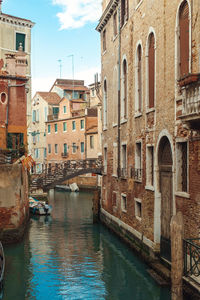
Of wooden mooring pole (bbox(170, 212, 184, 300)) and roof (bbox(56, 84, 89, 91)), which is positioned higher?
roof (bbox(56, 84, 89, 91))

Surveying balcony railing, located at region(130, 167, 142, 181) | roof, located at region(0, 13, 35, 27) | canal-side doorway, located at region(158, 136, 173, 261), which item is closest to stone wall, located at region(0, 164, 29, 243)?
balcony railing, located at region(130, 167, 142, 181)

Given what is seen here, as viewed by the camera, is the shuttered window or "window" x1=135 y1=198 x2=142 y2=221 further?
the shuttered window

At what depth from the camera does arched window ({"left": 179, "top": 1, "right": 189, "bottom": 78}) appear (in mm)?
11164

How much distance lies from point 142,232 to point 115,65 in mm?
8470

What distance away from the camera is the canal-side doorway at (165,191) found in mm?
12547

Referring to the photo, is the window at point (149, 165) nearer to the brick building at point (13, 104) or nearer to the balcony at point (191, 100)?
the balcony at point (191, 100)

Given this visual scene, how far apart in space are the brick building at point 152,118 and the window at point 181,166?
3cm

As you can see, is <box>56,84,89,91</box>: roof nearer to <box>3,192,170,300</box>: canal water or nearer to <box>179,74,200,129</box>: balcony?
<box>3,192,170,300</box>: canal water

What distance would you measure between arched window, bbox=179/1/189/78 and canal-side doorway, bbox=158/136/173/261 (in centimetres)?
234

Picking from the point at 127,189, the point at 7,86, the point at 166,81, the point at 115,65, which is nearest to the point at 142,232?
the point at 127,189

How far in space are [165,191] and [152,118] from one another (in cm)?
254

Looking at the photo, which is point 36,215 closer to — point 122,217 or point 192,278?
point 122,217

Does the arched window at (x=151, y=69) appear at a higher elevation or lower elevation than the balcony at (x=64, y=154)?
higher

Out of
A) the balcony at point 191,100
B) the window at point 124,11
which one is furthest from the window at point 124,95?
the balcony at point 191,100
